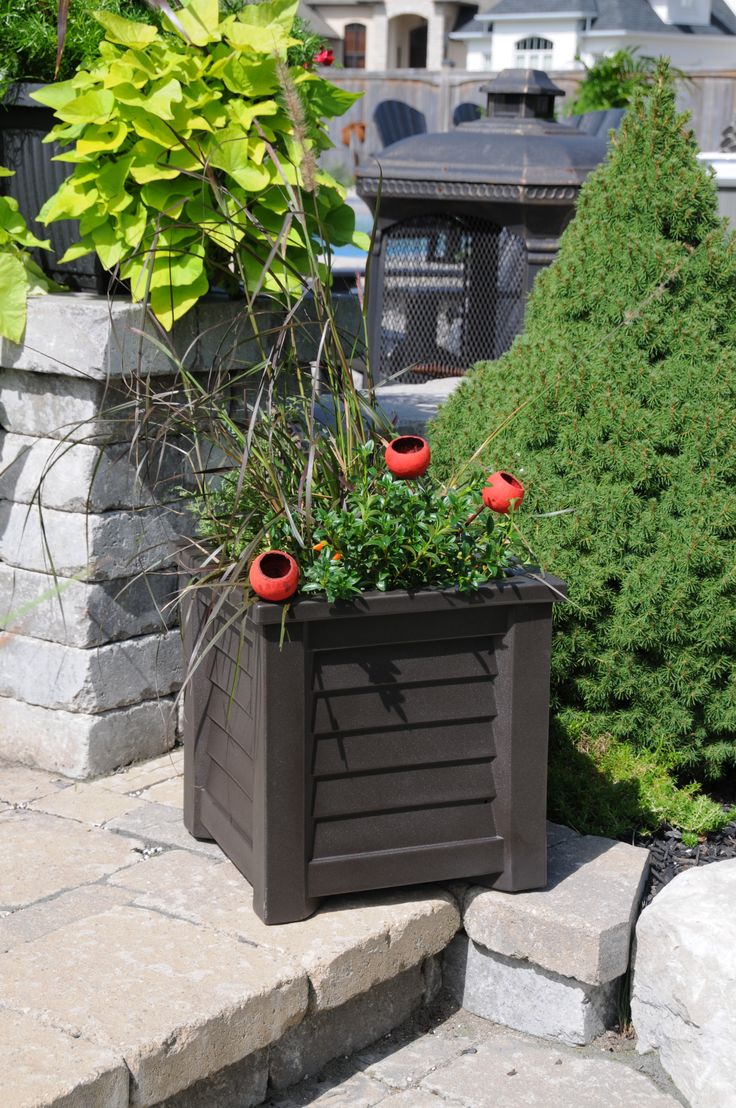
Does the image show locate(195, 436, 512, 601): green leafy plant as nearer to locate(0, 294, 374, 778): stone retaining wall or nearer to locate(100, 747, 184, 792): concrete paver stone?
locate(0, 294, 374, 778): stone retaining wall

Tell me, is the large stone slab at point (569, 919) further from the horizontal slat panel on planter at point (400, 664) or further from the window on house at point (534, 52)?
the window on house at point (534, 52)

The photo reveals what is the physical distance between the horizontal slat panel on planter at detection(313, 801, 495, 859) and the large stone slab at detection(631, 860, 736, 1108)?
1.22 feet

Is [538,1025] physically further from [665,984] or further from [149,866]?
[149,866]

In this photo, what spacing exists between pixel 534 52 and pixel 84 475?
1720 inches

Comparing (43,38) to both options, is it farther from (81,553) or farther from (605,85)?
(605,85)

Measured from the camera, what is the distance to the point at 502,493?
2.39m

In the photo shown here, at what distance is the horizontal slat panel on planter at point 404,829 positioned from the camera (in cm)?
240

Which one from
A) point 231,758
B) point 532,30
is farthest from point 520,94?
point 532,30

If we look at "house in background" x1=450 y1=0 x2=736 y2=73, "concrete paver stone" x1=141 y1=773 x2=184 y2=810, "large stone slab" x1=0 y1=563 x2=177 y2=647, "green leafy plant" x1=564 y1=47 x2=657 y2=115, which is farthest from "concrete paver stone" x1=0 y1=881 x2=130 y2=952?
"house in background" x1=450 y1=0 x2=736 y2=73

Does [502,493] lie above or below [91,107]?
below

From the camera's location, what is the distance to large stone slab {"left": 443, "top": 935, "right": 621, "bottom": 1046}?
256 cm

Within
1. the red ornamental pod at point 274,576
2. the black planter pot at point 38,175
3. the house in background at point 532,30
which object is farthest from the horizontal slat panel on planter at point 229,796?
the house in background at point 532,30

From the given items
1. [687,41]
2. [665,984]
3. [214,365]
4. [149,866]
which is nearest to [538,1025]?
[665,984]

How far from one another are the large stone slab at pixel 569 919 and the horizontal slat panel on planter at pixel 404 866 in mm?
93
